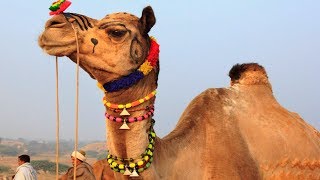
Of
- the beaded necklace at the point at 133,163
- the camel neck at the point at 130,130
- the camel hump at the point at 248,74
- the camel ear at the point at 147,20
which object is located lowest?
the beaded necklace at the point at 133,163

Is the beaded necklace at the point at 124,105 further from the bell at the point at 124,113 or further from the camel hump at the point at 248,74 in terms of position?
the camel hump at the point at 248,74

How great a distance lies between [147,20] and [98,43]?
0.42m

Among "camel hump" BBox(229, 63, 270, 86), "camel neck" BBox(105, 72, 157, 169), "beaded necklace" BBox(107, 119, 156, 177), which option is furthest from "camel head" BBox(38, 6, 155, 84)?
"camel hump" BBox(229, 63, 270, 86)

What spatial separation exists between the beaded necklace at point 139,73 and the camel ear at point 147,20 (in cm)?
11

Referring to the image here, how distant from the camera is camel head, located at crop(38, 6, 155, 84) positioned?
343 centimetres

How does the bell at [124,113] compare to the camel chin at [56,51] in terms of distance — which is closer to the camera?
the camel chin at [56,51]

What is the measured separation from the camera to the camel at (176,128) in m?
3.53

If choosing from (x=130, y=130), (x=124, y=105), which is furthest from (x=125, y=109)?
(x=130, y=130)

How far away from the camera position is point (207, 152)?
3865 millimetres

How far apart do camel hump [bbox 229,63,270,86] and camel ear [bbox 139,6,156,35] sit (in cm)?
127

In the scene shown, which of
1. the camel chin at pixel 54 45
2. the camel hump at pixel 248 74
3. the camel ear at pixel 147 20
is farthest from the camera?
the camel hump at pixel 248 74

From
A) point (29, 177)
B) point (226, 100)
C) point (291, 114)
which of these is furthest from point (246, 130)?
point (29, 177)

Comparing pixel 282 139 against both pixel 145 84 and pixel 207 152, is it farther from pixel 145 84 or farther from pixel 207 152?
pixel 145 84

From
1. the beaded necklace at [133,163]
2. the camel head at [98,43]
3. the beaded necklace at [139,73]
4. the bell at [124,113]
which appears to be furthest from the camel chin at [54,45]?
the beaded necklace at [133,163]
